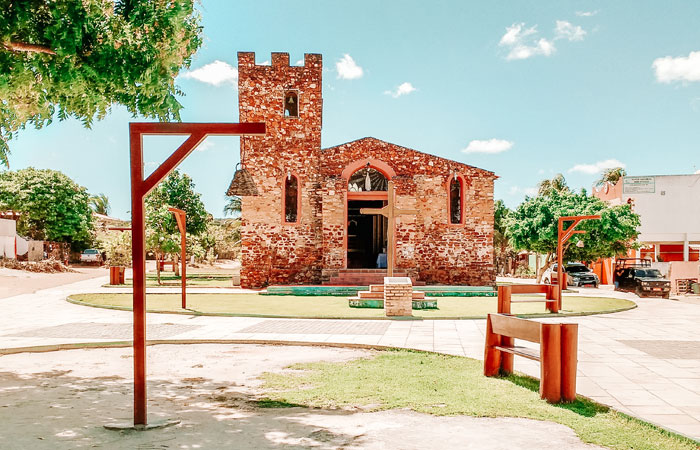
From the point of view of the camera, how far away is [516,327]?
19.8ft

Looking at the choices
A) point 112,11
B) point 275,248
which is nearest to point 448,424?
point 112,11

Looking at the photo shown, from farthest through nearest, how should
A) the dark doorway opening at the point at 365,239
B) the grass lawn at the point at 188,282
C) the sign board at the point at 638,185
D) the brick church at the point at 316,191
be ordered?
the sign board at the point at 638,185 < the dark doorway opening at the point at 365,239 < the grass lawn at the point at 188,282 < the brick church at the point at 316,191

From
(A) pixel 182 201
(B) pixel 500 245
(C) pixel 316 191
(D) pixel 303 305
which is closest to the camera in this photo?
(D) pixel 303 305

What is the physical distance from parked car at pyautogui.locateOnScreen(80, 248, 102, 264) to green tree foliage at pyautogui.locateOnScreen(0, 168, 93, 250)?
1435 mm

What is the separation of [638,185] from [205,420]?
37.8 meters

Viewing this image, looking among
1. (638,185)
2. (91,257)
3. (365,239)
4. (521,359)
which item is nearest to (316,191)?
(365,239)

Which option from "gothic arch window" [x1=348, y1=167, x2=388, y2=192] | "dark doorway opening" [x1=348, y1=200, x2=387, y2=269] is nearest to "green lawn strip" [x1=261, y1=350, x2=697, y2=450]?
→ "gothic arch window" [x1=348, y1=167, x2=388, y2=192]

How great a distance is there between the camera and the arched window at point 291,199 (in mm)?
23172

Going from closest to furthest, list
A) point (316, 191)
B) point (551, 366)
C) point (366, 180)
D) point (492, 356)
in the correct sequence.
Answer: point (551, 366) < point (492, 356) < point (316, 191) < point (366, 180)

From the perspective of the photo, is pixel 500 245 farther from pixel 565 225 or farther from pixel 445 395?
pixel 445 395

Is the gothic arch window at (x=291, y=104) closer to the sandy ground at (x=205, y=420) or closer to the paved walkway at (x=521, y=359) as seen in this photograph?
the paved walkway at (x=521, y=359)

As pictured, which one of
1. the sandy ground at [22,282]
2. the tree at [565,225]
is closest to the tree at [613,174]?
the tree at [565,225]

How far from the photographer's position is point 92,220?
4794cm

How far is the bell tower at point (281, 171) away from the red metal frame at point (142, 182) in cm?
1810
